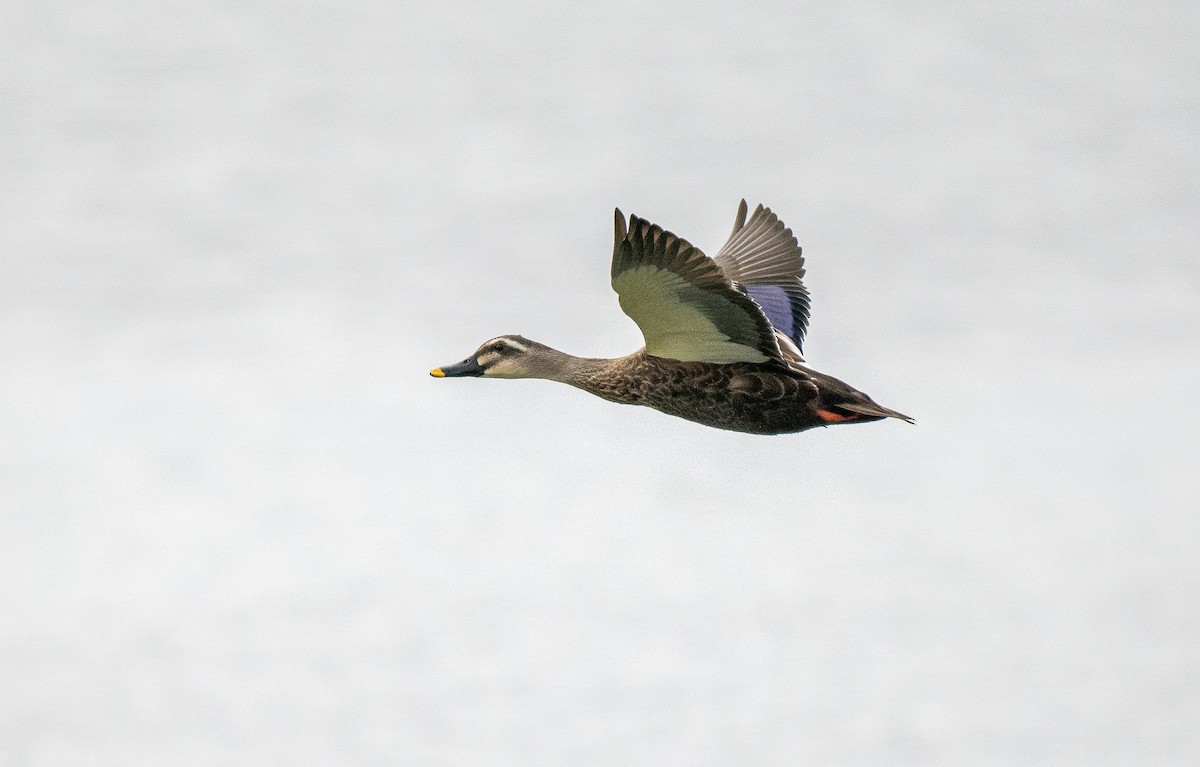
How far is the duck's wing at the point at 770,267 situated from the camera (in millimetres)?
23938

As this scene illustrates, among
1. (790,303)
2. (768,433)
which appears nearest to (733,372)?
(768,433)

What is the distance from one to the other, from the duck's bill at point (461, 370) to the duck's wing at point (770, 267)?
3.43 metres

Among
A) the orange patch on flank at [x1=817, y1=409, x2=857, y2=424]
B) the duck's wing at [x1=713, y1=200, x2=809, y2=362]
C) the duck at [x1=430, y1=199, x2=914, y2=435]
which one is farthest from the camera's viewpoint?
the duck's wing at [x1=713, y1=200, x2=809, y2=362]

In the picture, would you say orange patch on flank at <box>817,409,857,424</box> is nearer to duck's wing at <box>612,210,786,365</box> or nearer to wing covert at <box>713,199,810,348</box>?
duck's wing at <box>612,210,786,365</box>

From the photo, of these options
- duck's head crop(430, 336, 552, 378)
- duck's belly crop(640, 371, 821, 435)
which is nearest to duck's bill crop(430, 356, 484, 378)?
duck's head crop(430, 336, 552, 378)

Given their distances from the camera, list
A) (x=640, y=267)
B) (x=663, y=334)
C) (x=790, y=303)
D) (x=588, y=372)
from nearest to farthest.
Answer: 1. (x=640, y=267)
2. (x=663, y=334)
3. (x=588, y=372)
4. (x=790, y=303)

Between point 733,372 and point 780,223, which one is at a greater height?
point 780,223

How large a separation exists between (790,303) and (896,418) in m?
4.47

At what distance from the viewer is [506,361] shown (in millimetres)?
22938

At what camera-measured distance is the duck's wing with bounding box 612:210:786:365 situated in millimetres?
18828

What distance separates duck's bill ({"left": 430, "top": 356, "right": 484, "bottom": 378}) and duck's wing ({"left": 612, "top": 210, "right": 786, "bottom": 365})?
9.51ft

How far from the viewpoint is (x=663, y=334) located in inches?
808

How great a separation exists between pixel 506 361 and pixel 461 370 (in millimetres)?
741

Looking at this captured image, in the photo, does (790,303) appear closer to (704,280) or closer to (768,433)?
(768,433)
